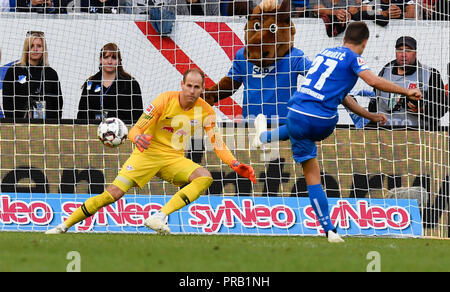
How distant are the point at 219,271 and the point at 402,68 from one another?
6.54 m

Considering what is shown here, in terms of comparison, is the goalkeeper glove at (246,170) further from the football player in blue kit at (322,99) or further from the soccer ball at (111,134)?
the soccer ball at (111,134)

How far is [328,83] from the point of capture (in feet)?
28.7

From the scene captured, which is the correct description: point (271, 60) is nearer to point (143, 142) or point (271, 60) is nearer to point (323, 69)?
point (323, 69)

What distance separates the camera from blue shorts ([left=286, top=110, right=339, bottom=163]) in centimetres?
878

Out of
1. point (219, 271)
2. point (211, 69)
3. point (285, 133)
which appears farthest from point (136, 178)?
point (219, 271)

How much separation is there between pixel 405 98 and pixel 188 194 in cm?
386

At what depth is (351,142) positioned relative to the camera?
11.5m

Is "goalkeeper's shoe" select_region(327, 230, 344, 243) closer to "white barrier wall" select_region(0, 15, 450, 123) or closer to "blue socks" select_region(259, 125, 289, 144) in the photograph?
"blue socks" select_region(259, 125, 289, 144)

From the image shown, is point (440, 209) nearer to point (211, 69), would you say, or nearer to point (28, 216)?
point (211, 69)

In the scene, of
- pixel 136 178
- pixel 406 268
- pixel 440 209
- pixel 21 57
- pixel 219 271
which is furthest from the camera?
pixel 21 57

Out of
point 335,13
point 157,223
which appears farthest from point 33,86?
point 335,13

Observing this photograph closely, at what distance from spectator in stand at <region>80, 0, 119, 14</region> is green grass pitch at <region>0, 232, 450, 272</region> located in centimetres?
454

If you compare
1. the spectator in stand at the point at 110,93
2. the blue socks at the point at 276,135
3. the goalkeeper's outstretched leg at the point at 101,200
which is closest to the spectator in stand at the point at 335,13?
the spectator in stand at the point at 110,93

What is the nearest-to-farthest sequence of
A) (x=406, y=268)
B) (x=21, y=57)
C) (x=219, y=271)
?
(x=219, y=271) < (x=406, y=268) < (x=21, y=57)
